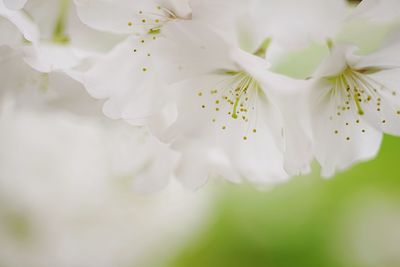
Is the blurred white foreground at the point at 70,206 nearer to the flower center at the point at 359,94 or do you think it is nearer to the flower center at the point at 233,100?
the flower center at the point at 233,100

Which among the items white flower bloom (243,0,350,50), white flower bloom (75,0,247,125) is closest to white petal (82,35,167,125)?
white flower bloom (75,0,247,125)

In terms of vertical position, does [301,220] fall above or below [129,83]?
below

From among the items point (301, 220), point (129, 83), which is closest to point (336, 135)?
point (129, 83)

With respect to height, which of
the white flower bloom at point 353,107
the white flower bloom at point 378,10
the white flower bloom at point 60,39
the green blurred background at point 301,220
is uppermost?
the white flower bloom at point 378,10

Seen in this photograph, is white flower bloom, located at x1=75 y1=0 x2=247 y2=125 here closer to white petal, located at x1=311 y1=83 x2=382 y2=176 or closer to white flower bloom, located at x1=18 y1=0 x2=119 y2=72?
white flower bloom, located at x1=18 y1=0 x2=119 y2=72

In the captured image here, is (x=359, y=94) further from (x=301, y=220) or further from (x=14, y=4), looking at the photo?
(x=301, y=220)

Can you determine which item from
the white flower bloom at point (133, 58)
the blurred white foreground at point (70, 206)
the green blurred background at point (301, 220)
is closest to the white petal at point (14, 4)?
the white flower bloom at point (133, 58)
